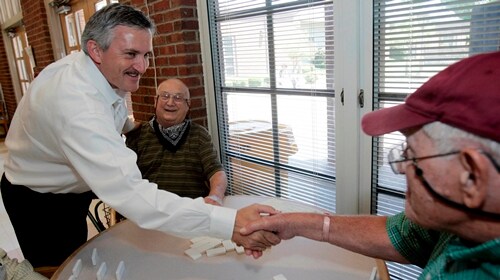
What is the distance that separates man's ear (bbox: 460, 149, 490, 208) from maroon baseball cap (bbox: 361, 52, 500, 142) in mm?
38

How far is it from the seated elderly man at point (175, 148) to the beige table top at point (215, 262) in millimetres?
735

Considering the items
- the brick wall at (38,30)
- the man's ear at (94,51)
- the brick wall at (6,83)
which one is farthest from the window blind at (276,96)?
the brick wall at (6,83)

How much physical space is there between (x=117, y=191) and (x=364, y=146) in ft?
3.74

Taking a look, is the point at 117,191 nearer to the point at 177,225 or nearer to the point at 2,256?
the point at 177,225

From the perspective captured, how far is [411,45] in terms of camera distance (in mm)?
1509

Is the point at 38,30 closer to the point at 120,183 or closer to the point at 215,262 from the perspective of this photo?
the point at 120,183

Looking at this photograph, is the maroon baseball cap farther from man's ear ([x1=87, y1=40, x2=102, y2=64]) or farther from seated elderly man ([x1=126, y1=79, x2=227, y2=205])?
seated elderly man ([x1=126, y1=79, x2=227, y2=205])

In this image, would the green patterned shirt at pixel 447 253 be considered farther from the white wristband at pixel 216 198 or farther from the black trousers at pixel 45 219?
the black trousers at pixel 45 219

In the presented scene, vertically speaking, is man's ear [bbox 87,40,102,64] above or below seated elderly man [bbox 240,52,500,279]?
above

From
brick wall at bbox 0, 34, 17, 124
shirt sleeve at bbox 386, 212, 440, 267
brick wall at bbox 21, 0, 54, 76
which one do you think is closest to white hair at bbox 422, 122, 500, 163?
shirt sleeve at bbox 386, 212, 440, 267

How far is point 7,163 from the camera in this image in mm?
1695

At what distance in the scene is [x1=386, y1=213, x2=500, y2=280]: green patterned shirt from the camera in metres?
0.66

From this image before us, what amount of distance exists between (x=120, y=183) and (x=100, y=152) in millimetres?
122

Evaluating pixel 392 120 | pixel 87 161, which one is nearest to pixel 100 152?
pixel 87 161
